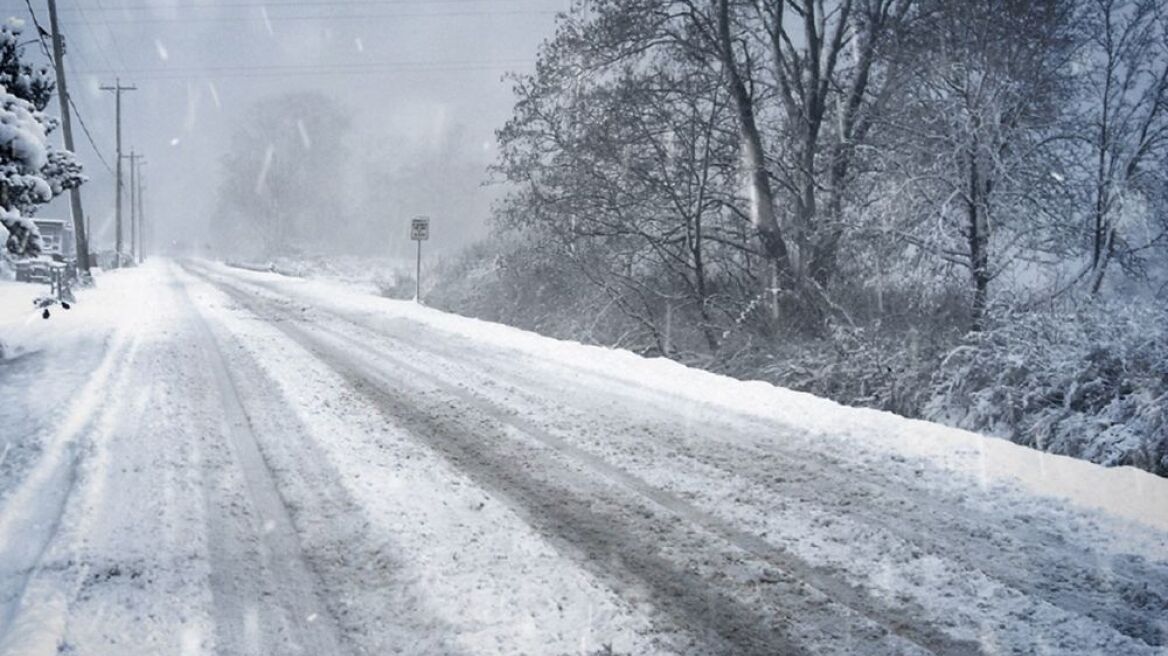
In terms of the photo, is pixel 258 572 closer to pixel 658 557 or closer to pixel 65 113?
pixel 658 557

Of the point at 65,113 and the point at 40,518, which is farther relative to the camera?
the point at 65,113

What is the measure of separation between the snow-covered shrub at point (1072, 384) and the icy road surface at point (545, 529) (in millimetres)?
865

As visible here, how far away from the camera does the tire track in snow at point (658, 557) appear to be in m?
2.51

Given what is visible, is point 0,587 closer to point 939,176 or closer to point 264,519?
point 264,519

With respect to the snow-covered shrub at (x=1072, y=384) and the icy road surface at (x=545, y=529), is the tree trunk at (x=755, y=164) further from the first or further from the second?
the icy road surface at (x=545, y=529)

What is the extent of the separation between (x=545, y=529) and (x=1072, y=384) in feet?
17.0

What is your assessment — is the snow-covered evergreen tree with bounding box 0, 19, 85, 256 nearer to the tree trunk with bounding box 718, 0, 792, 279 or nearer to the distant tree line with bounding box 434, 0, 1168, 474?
the distant tree line with bounding box 434, 0, 1168, 474

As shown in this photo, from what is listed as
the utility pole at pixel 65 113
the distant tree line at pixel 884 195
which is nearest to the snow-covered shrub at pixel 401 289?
the utility pole at pixel 65 113

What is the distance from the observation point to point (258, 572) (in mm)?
2891

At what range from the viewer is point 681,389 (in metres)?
6.99


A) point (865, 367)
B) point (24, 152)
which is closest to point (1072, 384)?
point (865, 367)

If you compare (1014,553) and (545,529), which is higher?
(1014,553)

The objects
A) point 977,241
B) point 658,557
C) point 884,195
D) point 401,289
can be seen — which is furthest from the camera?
point 401,289

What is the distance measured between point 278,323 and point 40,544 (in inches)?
391
